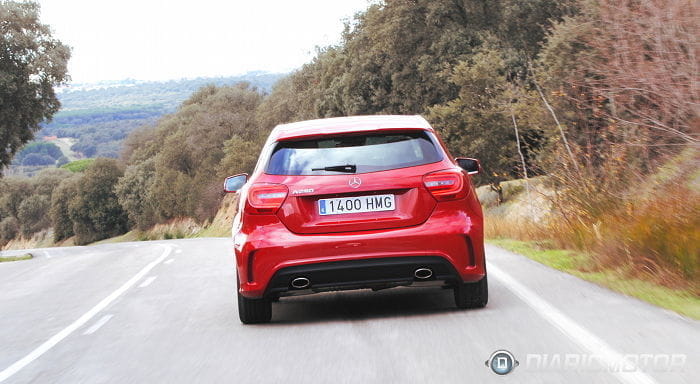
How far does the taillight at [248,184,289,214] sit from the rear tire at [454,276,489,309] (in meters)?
1.55

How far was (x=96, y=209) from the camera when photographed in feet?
346

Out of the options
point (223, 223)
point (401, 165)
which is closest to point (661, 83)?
point (401, 165)

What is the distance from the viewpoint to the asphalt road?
199 inches

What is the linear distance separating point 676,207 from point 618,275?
0.83 metres

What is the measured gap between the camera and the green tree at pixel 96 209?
347 ft

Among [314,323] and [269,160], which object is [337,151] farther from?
→ [314,323]

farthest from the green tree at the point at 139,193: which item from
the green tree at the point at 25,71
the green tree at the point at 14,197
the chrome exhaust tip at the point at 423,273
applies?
the chrome exhaust tip at the point at 423,273

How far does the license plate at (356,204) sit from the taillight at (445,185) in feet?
1.00

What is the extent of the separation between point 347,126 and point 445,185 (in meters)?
0.88

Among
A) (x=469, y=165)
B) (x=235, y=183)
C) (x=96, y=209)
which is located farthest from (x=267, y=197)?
(x=96, y=209)

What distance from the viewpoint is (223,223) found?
6600cm

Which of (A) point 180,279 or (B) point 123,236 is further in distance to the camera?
(B) point 123,236

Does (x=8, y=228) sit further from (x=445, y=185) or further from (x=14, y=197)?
(x=445, y=185)

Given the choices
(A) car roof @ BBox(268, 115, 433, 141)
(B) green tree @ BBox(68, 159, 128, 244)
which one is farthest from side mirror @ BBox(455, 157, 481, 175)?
(B) green tree @ BBox(68, 159, 128, 244)
